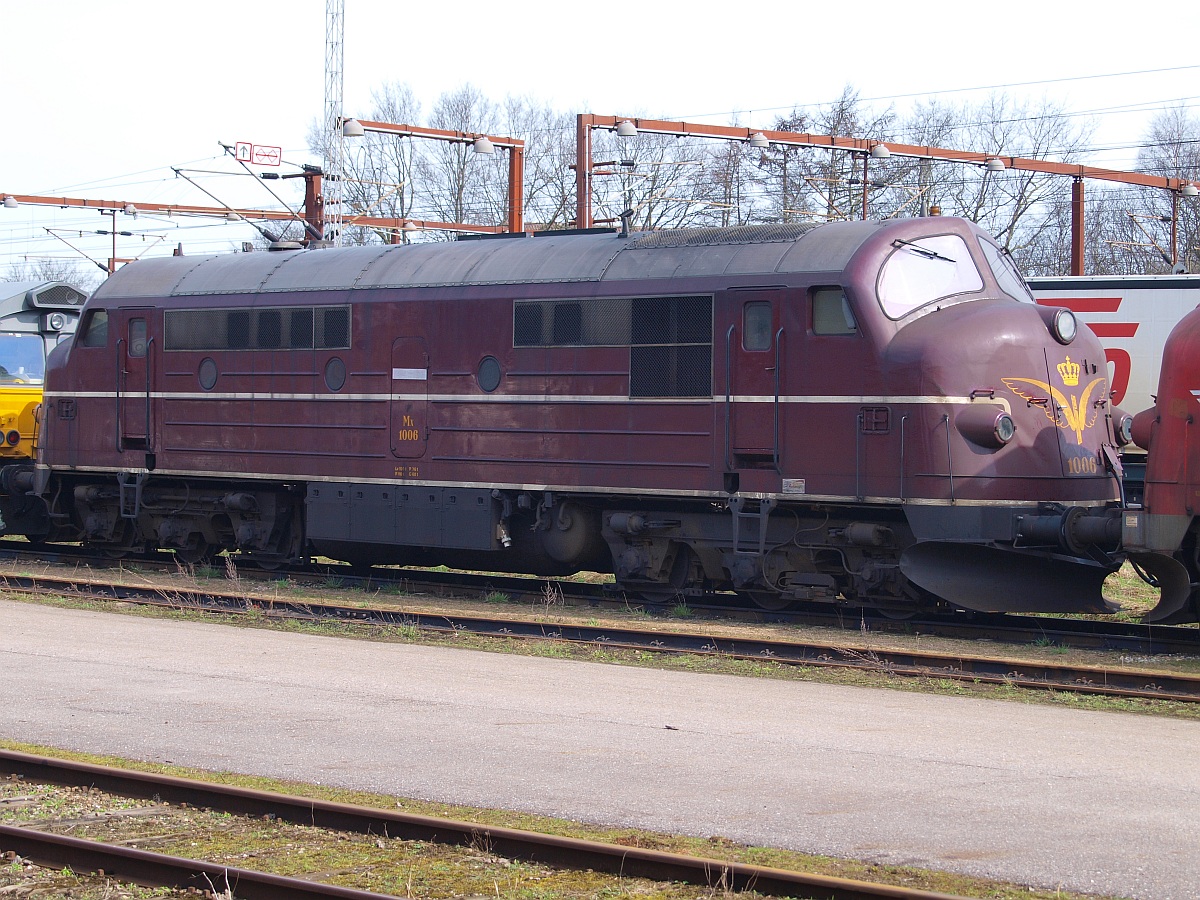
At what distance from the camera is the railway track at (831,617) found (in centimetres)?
1326

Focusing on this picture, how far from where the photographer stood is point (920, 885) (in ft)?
19.7

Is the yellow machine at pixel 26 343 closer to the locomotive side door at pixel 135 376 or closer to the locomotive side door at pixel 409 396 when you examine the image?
the locomotive side door at pixel 135 376

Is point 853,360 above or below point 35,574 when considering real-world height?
above

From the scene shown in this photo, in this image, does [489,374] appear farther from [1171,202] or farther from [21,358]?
[1171,202]

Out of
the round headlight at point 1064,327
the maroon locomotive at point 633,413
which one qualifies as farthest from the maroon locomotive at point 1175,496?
the round headlight at point 1064,327

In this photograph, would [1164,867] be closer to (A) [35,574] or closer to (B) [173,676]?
(B) [173,676]

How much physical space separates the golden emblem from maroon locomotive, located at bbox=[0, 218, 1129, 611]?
3cm

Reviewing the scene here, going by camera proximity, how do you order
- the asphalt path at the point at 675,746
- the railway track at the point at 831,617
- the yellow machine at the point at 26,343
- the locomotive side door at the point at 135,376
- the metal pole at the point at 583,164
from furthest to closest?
1. the metal pole at the point at 583,164
2. the yellow machine at the point at 26,343
3. the locomotive side door at the point at 135,376
4. the railway track at the point at 831,617
5. the asphalt path at the point at 675,746

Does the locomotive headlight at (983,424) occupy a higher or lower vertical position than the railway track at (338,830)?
higher

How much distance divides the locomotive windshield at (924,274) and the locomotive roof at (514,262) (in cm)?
42

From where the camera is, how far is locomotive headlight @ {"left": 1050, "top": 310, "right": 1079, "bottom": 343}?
13.9 metres

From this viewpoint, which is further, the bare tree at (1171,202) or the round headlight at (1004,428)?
the bare tree at (1171,202)

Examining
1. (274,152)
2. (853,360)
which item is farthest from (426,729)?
(274,152)

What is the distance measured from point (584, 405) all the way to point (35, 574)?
8130 mm
